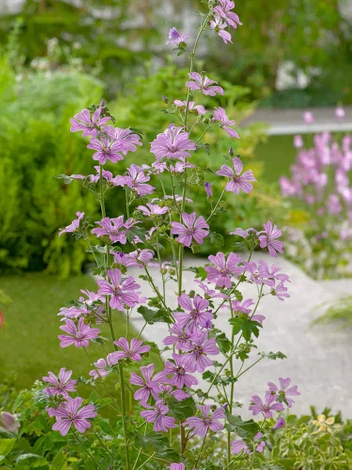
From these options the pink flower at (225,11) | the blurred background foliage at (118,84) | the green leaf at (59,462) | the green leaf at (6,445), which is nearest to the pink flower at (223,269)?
the pink flower at (225,11)

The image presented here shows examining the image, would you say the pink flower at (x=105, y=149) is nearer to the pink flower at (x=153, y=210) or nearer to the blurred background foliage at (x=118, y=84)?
the pink flower at (x=153, y=210)

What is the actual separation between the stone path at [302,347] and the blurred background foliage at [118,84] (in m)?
0.77

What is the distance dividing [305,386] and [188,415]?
1.58 meters

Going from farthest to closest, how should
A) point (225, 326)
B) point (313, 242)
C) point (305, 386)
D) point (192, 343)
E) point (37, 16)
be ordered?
point (37, 16) → point (313, 242) → point (225, 326) → point (305, 386) → point (192, 343)

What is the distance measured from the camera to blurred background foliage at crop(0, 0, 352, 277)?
189 inches

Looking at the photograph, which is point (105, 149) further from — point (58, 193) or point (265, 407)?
point (58, 193)

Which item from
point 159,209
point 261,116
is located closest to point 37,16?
point 261,116

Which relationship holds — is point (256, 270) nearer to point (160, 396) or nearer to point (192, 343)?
point (192, 343)

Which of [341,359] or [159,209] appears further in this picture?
[341,359]

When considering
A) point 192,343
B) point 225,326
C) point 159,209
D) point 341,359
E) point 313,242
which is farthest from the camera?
point 313,242

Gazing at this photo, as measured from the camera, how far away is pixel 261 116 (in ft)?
45.3

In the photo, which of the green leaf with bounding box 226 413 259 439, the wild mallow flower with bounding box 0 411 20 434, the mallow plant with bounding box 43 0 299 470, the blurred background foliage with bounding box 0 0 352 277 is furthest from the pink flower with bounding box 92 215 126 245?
the blurred background foliage with bounding box 0 0 352 277

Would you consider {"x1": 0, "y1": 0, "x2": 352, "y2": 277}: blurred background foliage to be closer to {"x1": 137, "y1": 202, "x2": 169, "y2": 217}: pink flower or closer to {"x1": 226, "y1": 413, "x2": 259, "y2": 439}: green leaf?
{"x1": 137, "y1": 202, "x2": 169, "y2": 217}: pink flower

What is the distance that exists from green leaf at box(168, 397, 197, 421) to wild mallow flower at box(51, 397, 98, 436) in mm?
169
